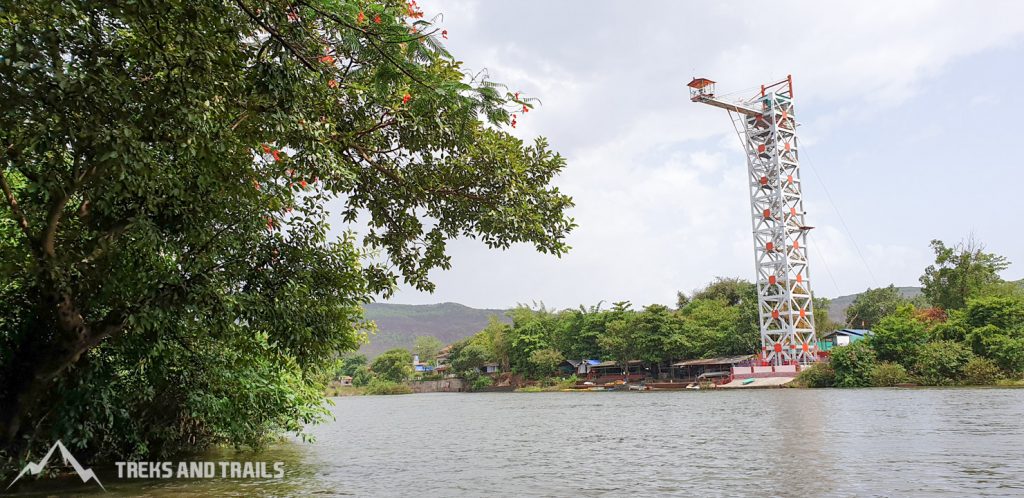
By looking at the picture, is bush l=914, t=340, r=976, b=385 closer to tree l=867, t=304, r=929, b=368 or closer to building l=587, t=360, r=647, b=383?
tree l=867, t=304, r=929, b=368

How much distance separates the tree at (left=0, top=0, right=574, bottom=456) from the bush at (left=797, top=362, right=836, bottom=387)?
4586 cm

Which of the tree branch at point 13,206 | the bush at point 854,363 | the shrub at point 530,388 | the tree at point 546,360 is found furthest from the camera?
the tree at point 546,360

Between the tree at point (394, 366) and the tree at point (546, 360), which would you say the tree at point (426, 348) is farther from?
the tree at point (546, 360)

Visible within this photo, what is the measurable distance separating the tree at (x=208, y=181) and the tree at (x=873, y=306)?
79.6 m

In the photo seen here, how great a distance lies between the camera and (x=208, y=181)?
7375mm

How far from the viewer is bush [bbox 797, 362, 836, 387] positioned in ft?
162

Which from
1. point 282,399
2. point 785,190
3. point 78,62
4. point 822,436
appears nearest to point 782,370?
point 785,190

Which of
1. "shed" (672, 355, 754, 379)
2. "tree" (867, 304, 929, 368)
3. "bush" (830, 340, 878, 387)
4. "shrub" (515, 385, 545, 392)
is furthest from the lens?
"shrub" (515, 385, 545, 392)

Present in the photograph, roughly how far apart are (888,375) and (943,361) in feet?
11.5

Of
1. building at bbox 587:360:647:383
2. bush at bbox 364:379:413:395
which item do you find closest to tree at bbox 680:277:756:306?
building at bbox 587:360:647:383

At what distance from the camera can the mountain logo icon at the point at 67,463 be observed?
11.1 m

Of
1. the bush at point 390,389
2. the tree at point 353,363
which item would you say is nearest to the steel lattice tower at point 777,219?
the bush at point 390,389

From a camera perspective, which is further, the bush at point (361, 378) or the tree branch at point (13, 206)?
the bush at point (361, 378)

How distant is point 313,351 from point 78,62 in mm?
4682
